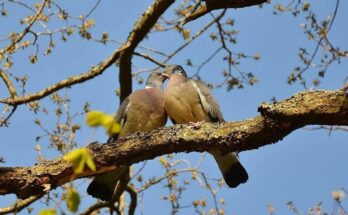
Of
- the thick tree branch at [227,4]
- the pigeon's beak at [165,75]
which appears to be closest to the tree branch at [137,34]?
the pigeon's beak at [165,75]

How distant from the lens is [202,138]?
312 centimetres

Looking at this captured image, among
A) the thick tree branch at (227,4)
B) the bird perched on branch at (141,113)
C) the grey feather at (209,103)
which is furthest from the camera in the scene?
the grey feather at (209,103)

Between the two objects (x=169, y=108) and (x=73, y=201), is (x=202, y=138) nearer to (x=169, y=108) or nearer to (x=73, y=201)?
(x=169, y=108)

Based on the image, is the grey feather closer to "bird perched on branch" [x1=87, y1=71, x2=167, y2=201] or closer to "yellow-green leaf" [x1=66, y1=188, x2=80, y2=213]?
"bird perched on branch" [x1=87, y1=71, x2=167, y2=201]

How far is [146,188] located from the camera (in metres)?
6.59

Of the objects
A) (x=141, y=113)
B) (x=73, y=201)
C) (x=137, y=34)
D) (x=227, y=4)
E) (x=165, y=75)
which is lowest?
(x=73, y=201)

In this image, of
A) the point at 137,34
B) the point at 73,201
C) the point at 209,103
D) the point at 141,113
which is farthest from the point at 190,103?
the point at 73,201

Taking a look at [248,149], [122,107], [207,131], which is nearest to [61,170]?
[207,131]

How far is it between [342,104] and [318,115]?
13cm

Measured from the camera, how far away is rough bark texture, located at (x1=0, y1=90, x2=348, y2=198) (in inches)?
109

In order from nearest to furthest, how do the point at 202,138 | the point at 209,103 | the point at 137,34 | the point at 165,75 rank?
the point at 202,138, the point at 209,103, the point at 165,75, the point at 137,34

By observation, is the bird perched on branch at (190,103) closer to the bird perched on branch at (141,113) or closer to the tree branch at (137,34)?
the bird perched on branch at (141,113)

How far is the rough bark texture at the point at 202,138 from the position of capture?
2.77m

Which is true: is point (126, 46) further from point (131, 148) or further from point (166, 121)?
point (131, 148)
